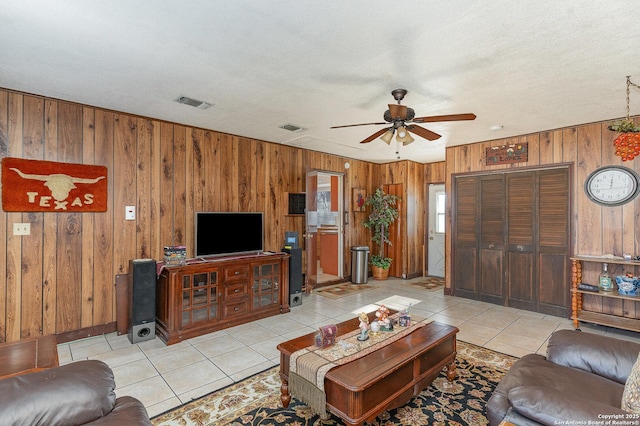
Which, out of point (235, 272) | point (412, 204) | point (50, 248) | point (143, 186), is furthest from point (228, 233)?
point (412, 204)

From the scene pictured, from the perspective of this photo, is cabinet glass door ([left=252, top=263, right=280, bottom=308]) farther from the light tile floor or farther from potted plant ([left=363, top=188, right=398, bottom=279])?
potted plant ([left=363, top=188, right=398, bottom=279])

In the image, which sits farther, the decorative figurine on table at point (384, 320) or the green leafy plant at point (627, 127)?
the green leafy plant at point (627, 127)

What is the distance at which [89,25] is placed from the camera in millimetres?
2025

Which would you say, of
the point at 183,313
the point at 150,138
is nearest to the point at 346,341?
the point at 183,313

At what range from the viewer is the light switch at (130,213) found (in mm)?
3744

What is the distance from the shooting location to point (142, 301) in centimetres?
346

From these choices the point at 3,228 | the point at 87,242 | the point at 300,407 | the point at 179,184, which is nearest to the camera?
the point at 300,407

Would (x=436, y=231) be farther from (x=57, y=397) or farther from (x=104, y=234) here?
(x=57, y=397)

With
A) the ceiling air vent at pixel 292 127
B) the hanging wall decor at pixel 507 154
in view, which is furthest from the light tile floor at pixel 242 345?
the ceiling air vent at pixel 292 127

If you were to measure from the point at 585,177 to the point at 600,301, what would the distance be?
161 cm

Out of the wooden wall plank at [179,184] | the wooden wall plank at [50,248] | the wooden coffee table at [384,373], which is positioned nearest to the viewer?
the wooden coffee table at [384,373]

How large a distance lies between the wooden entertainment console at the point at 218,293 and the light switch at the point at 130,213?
808mm

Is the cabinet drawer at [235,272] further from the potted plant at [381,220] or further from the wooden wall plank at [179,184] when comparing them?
the potted plant at [381,220]

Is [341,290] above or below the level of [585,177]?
below
